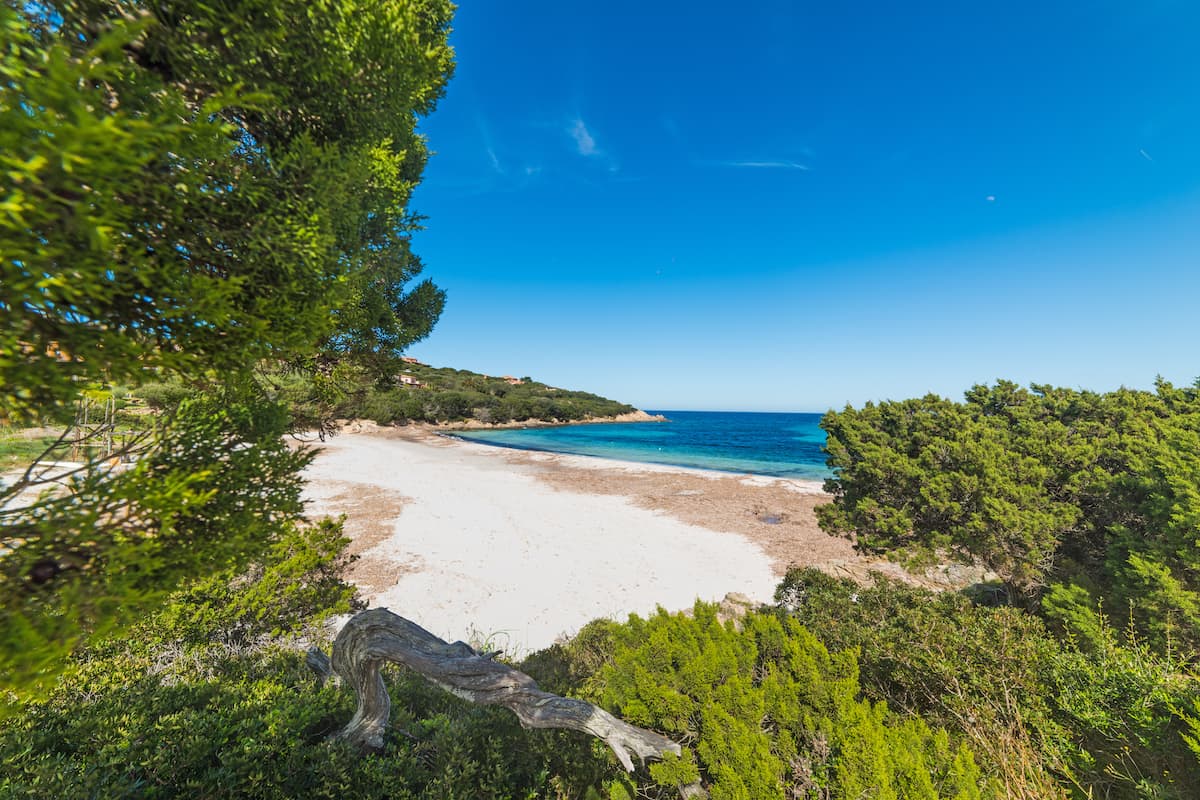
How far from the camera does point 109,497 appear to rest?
2.05 m

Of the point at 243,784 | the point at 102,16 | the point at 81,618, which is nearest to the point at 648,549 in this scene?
the point at 243,784

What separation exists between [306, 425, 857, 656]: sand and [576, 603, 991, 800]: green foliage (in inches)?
151

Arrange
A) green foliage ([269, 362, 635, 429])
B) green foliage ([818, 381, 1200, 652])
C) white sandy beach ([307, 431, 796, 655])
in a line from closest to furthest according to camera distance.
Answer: green foliage ([818, 381, 1200, 652]), green foliage ([269, 362, 635, 429]), white sandy beach ([307, 431, 796, 655])

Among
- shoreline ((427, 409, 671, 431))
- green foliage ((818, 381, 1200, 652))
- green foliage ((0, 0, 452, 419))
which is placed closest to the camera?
green foliage ((0, 0, 452, 419))

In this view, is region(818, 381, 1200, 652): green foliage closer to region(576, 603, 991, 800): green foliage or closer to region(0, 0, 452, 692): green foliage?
region(576, 603, 991, 800): green foliage

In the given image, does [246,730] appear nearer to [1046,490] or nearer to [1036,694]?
[1036,694]

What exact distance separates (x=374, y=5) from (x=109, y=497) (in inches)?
123

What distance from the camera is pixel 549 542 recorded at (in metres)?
13.9

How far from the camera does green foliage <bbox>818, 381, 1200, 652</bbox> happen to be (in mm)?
5523

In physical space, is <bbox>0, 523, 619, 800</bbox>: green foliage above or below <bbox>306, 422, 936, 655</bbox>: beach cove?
above

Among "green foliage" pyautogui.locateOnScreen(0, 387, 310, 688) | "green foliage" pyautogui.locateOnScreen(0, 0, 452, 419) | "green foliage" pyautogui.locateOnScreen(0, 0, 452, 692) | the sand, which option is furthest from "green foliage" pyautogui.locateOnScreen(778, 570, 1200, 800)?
"green foliage" pyautogui.locateOnScreen(0, 0, 452, 419)

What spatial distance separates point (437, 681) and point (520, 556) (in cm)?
A: 873

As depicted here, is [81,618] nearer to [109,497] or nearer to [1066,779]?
[109,497]

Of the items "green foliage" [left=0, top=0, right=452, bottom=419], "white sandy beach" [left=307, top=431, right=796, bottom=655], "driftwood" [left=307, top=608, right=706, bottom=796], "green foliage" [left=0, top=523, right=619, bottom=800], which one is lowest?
"white sandy beach" [left=307, top=431, right=796, bottom=655]
